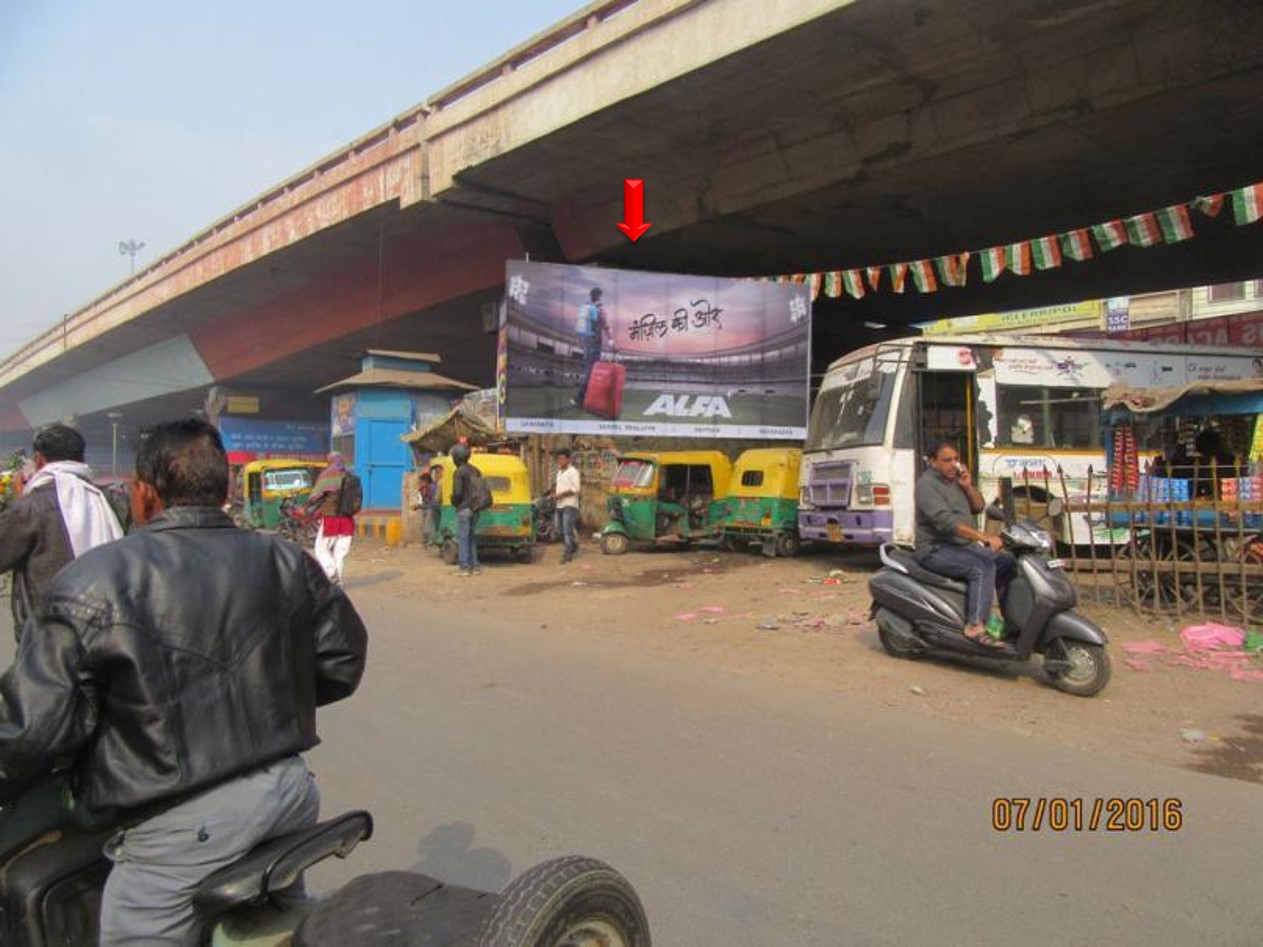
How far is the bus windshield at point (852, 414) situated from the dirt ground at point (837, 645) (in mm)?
1902

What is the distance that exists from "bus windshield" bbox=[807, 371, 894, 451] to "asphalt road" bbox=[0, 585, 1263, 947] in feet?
22.2

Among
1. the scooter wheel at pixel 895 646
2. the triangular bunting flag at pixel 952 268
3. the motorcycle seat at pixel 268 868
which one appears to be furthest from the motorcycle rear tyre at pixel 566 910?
the triangular bunting flag at pixel 952 268

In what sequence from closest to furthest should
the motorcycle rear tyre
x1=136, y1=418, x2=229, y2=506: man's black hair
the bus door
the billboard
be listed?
the motorcycle rear tyre → x1=136, y1=418, x2=229, y2=506: man's black hair → the bus door → the billboard

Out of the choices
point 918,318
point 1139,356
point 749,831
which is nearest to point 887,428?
point 1139,356

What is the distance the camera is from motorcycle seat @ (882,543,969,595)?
22.2ft

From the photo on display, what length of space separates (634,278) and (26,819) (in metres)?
15.7

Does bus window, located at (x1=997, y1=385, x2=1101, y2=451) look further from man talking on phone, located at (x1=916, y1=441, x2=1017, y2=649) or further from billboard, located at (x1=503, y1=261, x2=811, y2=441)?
man talking on phone, located at (x1=916, y1=441, x2=1017, y2=649)

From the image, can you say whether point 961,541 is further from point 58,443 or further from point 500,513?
point 500,513

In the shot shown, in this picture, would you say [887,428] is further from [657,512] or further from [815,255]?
[815,255]

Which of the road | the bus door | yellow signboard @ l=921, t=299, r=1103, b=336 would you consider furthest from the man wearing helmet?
yellow signboard @ l=921, t=299, r=1103, b=336

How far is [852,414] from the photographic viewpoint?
13039 millimetres

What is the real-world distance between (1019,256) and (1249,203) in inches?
157

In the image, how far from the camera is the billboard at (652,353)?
16.5 m
